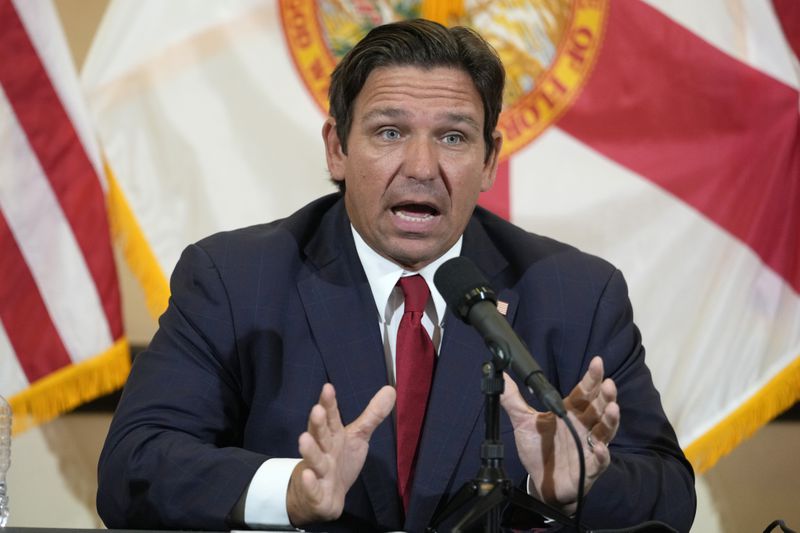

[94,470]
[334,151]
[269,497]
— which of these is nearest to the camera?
[269,497]

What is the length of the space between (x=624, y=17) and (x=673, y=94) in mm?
281

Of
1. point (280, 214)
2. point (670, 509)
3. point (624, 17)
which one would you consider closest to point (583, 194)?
point (624, 17)

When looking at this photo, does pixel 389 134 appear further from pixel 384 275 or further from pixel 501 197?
pixel 501 197

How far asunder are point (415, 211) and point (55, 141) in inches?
54.8

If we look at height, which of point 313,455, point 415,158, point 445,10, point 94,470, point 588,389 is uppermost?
point 445,10

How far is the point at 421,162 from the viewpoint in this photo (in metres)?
2.21

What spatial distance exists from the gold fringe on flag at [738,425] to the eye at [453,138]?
1482 mm

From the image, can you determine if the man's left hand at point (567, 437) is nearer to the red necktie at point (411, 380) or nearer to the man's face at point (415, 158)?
the red necktie at point (411, 380)

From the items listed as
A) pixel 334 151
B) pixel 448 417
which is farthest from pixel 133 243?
pixel 448 417

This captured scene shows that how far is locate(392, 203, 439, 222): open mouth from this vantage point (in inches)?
89.4

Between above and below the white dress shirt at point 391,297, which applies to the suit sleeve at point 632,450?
below

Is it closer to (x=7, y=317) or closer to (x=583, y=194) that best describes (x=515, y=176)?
(x=583, y=194)

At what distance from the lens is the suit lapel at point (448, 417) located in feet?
6.81

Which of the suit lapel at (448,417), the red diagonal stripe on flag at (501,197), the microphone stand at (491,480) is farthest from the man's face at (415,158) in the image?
the red diagonal stripe on flag at (501,197)
